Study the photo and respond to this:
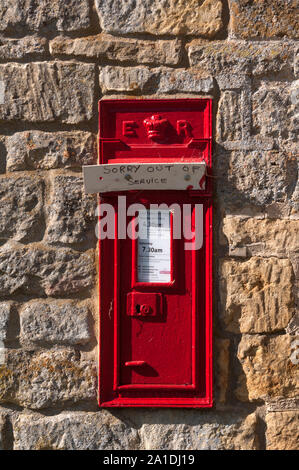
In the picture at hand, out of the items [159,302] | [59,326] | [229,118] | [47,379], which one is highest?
[229,118]

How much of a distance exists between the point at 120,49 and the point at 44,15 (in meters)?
0.39

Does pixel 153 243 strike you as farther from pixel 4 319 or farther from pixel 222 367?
pixel 4 319

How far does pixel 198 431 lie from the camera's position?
2133 mm

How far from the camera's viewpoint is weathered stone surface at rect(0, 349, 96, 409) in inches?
85.3

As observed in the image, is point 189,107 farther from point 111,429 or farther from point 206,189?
point 111,429

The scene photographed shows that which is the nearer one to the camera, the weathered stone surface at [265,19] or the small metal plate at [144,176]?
the small metal plate at [144,176]

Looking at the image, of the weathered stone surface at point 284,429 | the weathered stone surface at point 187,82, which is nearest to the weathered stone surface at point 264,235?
the weathered stone surface at point 187,82

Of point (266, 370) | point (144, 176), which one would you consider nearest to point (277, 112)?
point (144, 176)

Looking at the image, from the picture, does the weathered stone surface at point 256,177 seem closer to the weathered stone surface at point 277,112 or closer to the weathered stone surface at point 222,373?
the weathered stone surface at point 277,112

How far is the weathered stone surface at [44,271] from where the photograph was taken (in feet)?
7.19

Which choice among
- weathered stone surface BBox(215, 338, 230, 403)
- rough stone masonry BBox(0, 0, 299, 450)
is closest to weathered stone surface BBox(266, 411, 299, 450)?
rough stone masonry BBox(0, 0, 299, 450)

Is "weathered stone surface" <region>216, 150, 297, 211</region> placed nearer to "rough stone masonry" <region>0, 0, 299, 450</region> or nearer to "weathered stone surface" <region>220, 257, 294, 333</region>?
"rough stone masonry" <region>0, 0, 299, 450</region>

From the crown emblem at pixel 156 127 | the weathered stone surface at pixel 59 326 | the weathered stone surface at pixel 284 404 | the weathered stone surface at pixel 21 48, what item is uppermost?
the weathered stone surface at pixel 21 48

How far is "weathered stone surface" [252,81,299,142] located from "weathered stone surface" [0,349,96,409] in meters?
1.33
